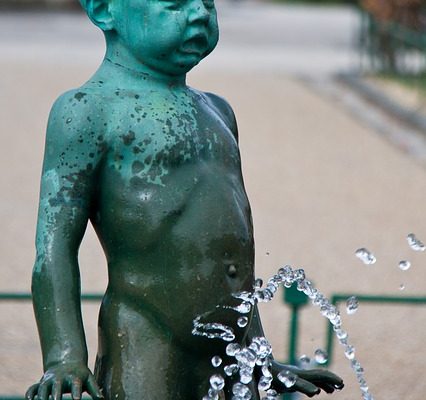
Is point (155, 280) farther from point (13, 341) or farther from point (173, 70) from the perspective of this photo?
point (13, 341)

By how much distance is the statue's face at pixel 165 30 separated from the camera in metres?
2.41

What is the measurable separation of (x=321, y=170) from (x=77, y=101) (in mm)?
8603

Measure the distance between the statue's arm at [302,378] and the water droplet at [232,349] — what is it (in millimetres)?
124

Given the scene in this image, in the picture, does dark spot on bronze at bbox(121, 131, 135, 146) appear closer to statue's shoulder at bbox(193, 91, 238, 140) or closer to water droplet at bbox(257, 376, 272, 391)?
statue's shoulder at bbox(193, 91, 238, 140)

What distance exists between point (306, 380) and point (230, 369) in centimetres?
25

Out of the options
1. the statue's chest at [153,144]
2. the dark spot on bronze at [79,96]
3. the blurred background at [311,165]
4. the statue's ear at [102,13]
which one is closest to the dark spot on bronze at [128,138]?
the statue's chest at [153,144]

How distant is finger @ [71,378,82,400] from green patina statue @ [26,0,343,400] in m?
0.08

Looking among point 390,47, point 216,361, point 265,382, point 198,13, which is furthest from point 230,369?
point 390,47

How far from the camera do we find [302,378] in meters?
2.68

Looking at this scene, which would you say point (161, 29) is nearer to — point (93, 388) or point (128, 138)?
point (128, 138)

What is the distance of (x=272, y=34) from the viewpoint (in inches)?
898

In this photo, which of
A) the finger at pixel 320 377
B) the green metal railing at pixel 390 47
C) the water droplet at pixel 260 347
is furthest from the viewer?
the green metal railing at pixel 390 47

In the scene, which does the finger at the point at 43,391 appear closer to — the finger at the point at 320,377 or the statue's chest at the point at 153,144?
the statue's chest at the point at 153,144

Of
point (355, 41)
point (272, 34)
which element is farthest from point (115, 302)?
point (272, 34)
